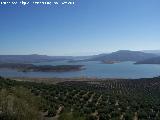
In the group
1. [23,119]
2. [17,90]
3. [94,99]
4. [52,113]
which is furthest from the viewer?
[94,99]

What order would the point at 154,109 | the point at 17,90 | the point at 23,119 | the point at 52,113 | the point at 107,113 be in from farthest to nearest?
the point at 154,109 < the point at 107,113 < the point at 52,113 < the point at 17,90 < the point at 23,119

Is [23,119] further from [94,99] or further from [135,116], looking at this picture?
[94,99]

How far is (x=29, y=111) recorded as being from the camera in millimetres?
16875

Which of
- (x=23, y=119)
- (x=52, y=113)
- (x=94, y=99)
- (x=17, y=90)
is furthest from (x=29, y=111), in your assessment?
(x=94, y=99)

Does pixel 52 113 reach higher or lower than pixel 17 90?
lower

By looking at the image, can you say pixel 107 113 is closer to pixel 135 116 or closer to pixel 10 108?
pixel 135 116

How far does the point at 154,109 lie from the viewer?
3253 cm

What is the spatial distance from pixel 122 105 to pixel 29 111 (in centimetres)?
1729

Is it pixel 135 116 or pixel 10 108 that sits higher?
pixel 10 108

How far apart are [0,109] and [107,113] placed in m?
11.2

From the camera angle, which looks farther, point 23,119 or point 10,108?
point 10,108

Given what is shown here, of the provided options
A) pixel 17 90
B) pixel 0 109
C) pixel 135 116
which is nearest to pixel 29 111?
pixel 0 109

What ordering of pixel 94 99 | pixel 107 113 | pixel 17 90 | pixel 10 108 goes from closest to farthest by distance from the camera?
pixel 10 108, pixel 17 90, pixel 107 113, pixel 94 99

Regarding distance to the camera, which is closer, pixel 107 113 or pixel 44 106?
pixel 44 106
